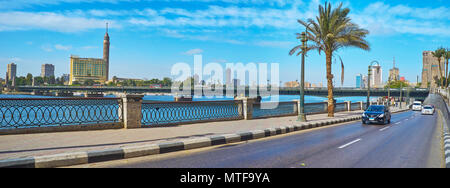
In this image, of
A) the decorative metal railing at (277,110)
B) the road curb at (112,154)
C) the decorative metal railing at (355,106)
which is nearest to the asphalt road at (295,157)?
the road curb at (112,154)

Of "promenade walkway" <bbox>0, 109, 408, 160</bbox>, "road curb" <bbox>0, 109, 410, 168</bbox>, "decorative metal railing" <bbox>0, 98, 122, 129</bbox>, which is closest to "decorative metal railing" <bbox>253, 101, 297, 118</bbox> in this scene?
"road curb" <bbox>0, 109, 410, 168</bbox>

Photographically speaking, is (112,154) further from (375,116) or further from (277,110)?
(375,116)

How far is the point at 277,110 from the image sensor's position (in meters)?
23.8

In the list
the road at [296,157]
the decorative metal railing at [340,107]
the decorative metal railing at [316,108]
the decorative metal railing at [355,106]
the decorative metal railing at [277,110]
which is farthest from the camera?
the decorative metal railing at [355,106]

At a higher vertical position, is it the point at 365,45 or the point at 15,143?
the point at 365,45

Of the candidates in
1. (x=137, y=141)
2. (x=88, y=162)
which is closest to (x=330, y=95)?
(x=137, y=141)

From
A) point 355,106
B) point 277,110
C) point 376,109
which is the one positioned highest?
point 376,109

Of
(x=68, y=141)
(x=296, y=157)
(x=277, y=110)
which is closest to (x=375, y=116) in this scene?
(x=277, y=110)

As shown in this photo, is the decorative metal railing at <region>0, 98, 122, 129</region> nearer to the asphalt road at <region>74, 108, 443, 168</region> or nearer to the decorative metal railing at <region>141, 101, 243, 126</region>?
the decorative metal railing at <region>141, 101, 243, 126</region>

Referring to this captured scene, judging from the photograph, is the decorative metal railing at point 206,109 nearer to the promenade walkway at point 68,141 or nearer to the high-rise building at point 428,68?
the promenade walkway at point 68,141

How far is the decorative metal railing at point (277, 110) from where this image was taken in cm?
2097
